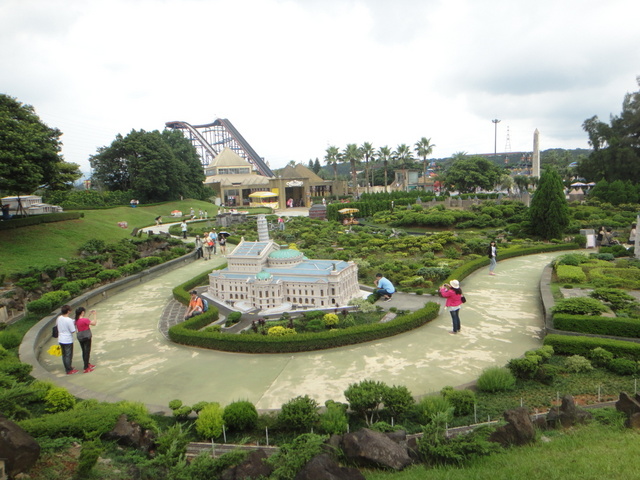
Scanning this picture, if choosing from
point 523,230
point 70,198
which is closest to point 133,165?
point 70,198

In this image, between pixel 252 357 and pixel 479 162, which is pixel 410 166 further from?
pixel 252 357

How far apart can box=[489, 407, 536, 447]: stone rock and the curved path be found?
3112 mm

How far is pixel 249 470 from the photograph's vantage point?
7.12m

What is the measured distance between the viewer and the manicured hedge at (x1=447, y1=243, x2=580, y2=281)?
74.3 ft

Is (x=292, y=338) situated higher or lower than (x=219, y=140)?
lower

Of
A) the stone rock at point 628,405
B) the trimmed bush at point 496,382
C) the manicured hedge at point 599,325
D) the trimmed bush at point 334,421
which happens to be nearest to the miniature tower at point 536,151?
the manicured hedge at point 599,325

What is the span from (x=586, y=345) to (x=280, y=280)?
10.9 metres

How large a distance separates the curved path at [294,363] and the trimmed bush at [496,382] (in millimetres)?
945

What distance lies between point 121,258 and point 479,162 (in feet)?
194

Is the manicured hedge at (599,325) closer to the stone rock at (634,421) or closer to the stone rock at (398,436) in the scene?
the stone rock at (634,421)

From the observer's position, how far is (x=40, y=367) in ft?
42.0

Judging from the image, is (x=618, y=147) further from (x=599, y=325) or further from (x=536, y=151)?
(x=599, y=325)

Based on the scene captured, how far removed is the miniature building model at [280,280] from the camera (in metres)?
17.5

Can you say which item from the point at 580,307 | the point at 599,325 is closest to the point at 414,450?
the point at 599,325
